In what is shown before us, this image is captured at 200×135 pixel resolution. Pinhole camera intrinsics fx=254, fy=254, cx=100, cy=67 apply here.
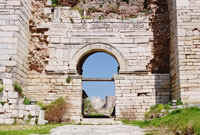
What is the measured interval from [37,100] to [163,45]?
5.84 metres

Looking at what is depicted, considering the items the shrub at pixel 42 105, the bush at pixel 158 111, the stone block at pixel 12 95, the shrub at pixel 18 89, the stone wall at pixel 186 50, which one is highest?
the stone wall at pixel 186 50

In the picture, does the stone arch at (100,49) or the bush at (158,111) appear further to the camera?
the stone arch at (100,49)

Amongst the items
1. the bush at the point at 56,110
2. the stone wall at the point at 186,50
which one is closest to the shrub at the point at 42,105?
the bush at the point at 56,110

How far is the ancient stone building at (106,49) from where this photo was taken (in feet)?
31.3

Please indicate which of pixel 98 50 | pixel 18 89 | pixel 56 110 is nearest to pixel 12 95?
pixel 18 89

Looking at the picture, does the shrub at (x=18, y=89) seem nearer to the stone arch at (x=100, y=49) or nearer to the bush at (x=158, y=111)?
the stone arch at (x=100, y=49)

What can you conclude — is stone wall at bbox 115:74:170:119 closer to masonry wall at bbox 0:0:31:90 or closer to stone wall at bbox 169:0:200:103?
stone wall at bbox 169:0:200:103

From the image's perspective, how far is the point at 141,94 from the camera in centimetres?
1039

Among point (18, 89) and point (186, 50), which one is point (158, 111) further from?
point (18, 89)

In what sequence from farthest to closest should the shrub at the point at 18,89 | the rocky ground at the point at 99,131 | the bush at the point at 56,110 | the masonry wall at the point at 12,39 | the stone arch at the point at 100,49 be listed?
the stone arch at the point at 100,49 → the bush at the point at 56,110 → the masonry wall at the point at 12,39 → the shrub at the point at 18,89 → the rocky ground at the point at 99,131

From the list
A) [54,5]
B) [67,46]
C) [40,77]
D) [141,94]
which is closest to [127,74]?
[141,94]

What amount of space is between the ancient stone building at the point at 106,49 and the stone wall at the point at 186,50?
3 centimetres

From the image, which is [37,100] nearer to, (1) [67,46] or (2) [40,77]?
(2) [40,77]

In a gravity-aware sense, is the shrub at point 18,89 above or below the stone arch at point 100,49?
below
